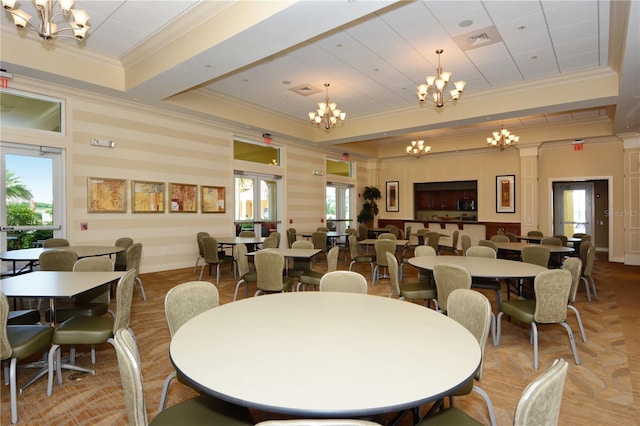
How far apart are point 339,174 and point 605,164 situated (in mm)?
8271

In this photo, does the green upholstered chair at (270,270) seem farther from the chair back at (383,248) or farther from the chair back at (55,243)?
the chair back at (55,243)

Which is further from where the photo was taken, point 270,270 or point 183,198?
point 183,198

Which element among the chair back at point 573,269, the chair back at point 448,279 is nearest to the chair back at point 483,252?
→ the chair back at point 573,269

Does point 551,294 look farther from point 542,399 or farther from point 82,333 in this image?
point 82,333

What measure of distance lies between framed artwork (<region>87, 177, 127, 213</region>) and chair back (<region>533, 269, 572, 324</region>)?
7.23 m

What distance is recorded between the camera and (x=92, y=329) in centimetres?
283

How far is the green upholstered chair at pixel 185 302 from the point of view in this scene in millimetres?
2436

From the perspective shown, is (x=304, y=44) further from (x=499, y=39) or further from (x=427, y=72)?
(x=499, y=39)

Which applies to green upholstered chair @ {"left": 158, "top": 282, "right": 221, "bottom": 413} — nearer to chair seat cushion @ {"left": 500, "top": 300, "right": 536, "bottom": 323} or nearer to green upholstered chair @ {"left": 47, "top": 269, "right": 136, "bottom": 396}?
green upholstered chair @ {"left": 47, "top": 269, "right": 136, "bottom": 396}

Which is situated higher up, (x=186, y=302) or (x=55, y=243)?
(x=55, y=243)

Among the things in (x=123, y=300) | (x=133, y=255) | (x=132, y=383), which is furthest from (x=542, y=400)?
(x=133, y=255)

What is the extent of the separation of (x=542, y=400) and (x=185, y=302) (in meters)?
2.24

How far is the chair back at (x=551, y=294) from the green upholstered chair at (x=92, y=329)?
12.0 ft

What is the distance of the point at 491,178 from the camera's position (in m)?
12.0
